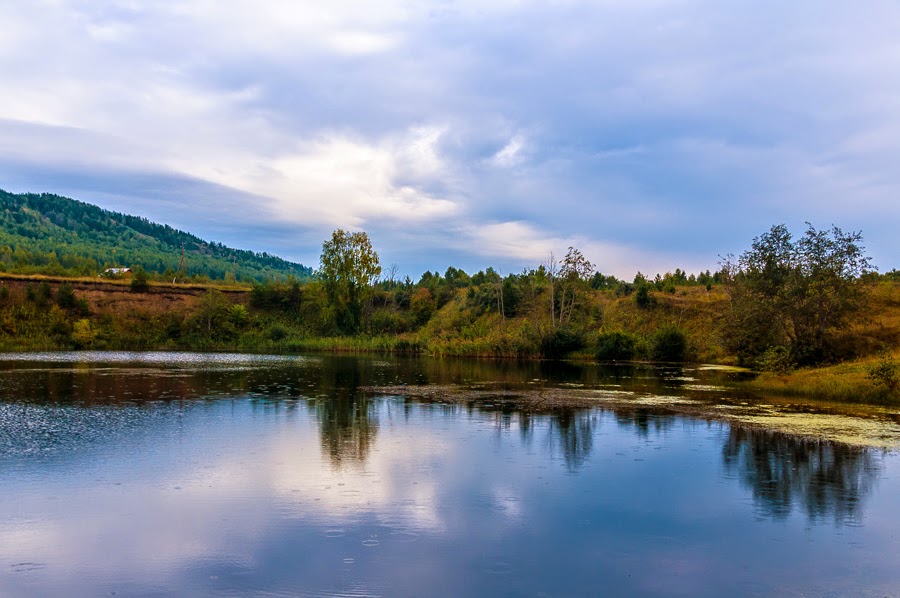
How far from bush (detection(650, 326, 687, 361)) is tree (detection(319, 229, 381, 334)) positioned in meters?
37.5

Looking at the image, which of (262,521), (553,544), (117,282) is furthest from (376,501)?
(117,282)

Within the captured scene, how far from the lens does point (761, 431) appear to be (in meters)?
18.8

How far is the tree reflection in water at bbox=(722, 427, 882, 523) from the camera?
1167 centimetres

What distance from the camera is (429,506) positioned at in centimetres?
1111

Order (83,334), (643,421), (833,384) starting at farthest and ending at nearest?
(83,334)
(833,384)
(643,421)

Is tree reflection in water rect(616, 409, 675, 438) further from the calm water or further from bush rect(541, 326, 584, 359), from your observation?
bush rect(541, 326, 584, 359)

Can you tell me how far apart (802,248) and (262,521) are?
3329cm

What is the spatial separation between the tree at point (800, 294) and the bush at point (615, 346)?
689 inches

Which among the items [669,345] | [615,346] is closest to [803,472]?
[669,345]

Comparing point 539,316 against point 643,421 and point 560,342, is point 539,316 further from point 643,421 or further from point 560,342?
point 643,421

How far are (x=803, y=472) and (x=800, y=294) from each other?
2271 centimetres

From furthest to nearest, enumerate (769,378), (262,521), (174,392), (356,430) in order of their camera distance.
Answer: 1. (769,378)
2. (174,392)
3. (356,430)
4. (262,521)

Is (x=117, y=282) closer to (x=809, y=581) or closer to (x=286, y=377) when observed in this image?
(x=286, y=377)

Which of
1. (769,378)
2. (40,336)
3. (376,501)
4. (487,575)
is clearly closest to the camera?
(487,575)
